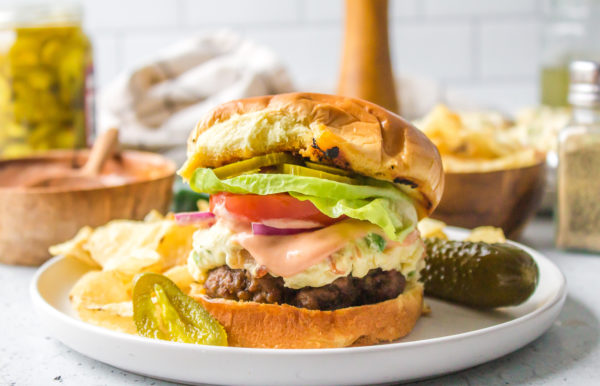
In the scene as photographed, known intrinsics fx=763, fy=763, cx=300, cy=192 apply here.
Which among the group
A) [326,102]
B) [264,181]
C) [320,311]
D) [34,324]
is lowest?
[34,324]

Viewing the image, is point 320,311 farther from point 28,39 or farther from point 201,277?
point 28,39

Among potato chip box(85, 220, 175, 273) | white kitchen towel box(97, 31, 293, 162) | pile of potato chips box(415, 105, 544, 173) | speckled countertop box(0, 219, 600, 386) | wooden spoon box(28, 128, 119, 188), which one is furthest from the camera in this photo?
white kitchen towel box(97, 31, 293, 162)

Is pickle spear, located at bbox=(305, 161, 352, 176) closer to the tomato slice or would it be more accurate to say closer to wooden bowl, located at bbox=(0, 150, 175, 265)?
the tomato slice

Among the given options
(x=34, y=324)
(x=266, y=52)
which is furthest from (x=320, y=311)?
(x=266, y=52)

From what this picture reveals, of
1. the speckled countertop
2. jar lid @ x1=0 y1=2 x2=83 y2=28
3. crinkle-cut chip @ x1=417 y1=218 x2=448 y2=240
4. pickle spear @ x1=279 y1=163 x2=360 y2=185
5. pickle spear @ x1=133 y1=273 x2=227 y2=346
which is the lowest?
the speckled countertop

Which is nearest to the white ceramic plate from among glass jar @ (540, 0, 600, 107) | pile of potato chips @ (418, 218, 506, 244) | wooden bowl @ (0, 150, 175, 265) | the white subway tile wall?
pile of potato chips @ (418, 218, 506, 244)

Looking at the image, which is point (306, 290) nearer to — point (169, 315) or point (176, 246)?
point (169, 315)

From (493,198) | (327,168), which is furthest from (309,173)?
(493,198)
